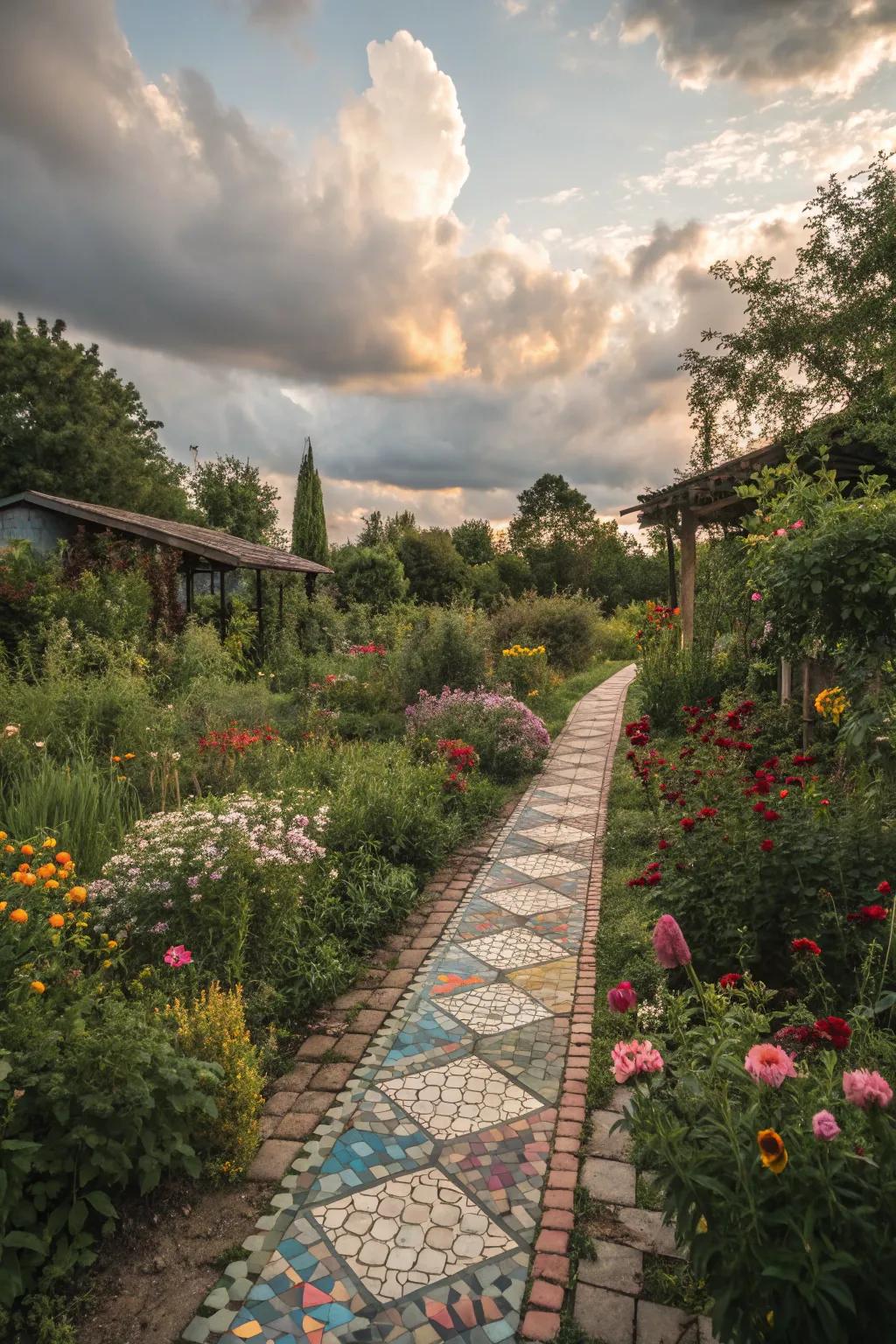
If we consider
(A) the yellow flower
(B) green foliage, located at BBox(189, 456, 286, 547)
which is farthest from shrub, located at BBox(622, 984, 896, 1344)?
(B) green foliage, located at BBox(189, 456, 286, 547)

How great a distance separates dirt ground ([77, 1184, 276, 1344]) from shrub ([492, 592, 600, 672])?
12481 mm

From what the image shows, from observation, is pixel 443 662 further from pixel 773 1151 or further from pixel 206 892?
pixel 773 1151

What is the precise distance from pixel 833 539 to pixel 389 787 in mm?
3441

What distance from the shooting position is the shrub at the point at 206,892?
3.37m

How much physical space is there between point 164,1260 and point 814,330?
15.1 metres

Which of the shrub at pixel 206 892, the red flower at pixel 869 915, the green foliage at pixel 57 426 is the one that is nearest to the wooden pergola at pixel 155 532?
the shrub at pixel 206 892

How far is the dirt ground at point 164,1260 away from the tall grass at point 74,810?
2039 millimetres

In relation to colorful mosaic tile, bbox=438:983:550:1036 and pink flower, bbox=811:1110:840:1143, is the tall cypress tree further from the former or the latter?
pink flower, bbox=811:1110:840:1143

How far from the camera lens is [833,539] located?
3389mm

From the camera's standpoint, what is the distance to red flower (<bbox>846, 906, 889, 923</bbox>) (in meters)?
2.37

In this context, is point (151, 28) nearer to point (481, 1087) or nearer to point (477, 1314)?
point (481, 1087)

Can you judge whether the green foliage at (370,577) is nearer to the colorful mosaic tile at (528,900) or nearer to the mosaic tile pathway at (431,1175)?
the colorful mosaic tile at (528,900)

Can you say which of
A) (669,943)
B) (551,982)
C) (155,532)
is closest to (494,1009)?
(551,982)

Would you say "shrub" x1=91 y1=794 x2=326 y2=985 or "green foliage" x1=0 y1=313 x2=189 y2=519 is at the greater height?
"green foliage" x1=0 y1=313 x2=189 y2=519
